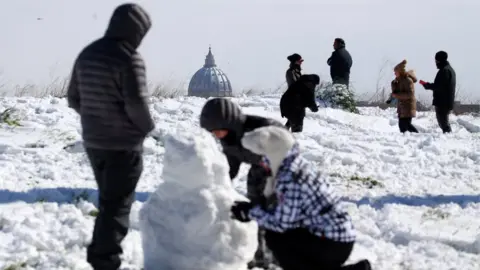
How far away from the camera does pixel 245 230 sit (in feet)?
13.2

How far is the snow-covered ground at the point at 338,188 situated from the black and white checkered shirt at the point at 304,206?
3.98 ft

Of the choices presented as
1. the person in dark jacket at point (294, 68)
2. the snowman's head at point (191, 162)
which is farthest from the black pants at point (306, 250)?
the person in dark jacket at point (294, 68)

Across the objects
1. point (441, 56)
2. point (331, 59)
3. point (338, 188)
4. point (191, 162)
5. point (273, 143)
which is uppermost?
point (441, 56)

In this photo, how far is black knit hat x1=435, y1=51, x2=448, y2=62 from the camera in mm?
12734

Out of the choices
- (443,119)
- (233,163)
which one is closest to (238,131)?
(233,163)

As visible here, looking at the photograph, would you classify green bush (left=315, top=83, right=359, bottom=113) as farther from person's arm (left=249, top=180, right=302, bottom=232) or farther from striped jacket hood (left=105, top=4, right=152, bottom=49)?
person's arm (left=249, top=180, right=302, bottom=232)

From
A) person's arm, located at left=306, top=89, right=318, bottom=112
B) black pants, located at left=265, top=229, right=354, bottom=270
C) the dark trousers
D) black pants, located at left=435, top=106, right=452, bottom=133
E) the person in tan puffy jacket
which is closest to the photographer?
black pants, located at left=265, top=229, right=354, bottom=270

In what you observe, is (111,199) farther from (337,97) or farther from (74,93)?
(337,97)

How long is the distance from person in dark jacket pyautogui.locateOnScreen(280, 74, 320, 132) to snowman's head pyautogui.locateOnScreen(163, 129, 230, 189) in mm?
7234

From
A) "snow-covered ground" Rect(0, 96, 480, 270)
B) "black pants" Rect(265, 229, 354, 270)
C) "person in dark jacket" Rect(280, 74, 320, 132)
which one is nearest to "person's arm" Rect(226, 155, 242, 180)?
"snow-covered ground" Rect(0, 96, 480, 270)

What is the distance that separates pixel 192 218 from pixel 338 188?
12.7 ft

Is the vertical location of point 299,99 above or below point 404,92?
below

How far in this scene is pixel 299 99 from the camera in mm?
11180

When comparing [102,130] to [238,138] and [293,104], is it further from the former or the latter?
[293,104]
